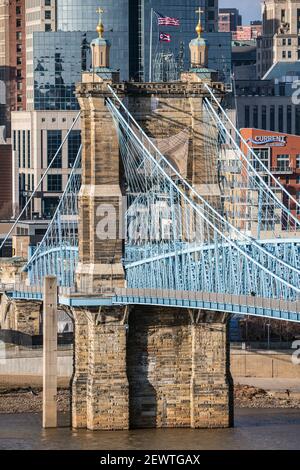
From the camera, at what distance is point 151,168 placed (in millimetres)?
133875

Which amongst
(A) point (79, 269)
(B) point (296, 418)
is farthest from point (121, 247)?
(B) point (296, 418)

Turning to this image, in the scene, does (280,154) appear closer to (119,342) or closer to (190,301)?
(119,342)

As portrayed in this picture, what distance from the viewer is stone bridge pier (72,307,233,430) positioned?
5094 inches

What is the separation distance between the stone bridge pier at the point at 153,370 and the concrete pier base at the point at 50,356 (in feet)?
3.63

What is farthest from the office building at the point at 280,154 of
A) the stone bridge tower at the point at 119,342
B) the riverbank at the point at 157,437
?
the stone bridge tower at the point at 119,342

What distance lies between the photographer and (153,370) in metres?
131

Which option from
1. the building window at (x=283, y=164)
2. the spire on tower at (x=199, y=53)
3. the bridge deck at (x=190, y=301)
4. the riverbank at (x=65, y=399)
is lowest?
the riverbank at (x=65, y=399)

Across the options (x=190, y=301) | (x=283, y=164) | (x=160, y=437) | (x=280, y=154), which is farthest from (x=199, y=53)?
(x=280, y=154)

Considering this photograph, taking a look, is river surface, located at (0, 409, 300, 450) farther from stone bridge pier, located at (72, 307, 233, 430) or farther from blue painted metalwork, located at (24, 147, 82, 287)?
blue painted metalwork, located at (24, 147, 82, 287)

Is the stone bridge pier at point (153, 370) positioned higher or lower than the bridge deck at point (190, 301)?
lower

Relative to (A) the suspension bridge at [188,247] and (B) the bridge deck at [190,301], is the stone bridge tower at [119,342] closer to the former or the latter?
(B) the bridge deck at [190,301]

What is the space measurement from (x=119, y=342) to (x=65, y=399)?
411 inches

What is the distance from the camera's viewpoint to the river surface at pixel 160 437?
12312 cm
